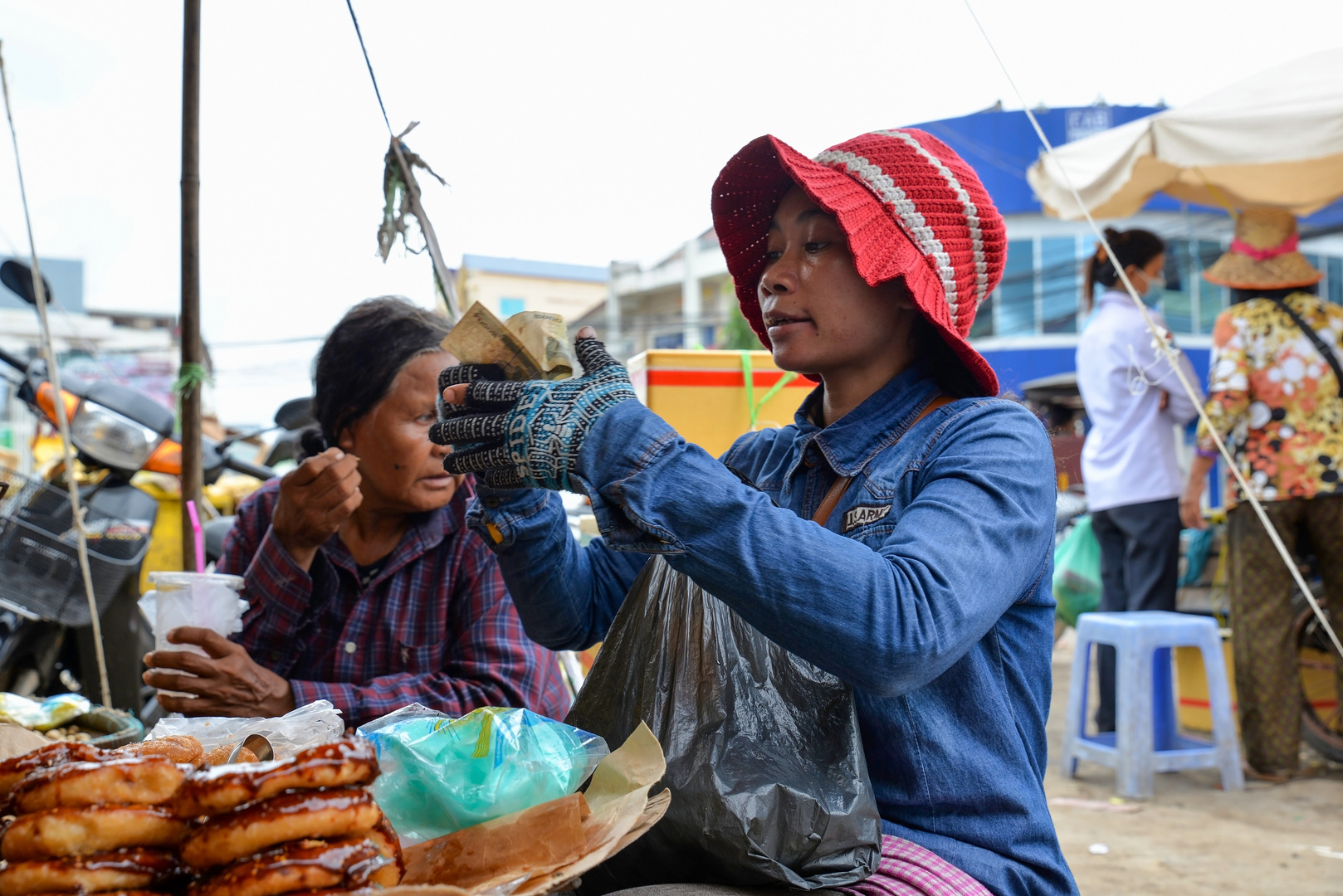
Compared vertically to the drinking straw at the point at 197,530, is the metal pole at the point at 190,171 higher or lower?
higher

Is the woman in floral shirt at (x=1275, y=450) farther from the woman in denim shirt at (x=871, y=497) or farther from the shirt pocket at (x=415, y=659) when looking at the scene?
the shirt pocket at (x=415, y=659)

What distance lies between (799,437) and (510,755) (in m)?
0.82

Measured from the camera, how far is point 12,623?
3.50 m

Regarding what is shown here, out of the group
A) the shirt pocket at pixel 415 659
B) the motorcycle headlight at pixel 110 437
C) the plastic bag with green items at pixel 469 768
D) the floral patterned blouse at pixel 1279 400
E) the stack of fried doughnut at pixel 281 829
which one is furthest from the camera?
the floral patterned blouse at pixel 1279 400

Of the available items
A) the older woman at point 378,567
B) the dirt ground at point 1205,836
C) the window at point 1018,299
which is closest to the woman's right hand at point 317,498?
the older woman at point 378,567

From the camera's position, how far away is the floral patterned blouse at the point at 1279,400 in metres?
4.05

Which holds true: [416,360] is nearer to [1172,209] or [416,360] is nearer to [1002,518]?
[1002,518]

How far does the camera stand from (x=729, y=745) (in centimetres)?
120

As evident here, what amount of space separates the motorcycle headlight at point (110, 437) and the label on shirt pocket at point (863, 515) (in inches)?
125

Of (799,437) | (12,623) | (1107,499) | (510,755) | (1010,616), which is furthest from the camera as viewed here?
(1107,499)

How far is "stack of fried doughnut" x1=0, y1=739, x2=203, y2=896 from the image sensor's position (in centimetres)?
79

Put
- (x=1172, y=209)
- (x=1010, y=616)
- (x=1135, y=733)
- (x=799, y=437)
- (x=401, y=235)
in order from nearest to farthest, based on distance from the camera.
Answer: (x=1010, y=616) < (x=799, y=437) < (x=401, y=235) < (x=1135, y=733) < (x=1172, y=209)

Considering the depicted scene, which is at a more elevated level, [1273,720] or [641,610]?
[641,610]

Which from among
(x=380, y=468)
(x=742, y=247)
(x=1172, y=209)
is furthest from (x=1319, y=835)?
(x=1172, y=209)
